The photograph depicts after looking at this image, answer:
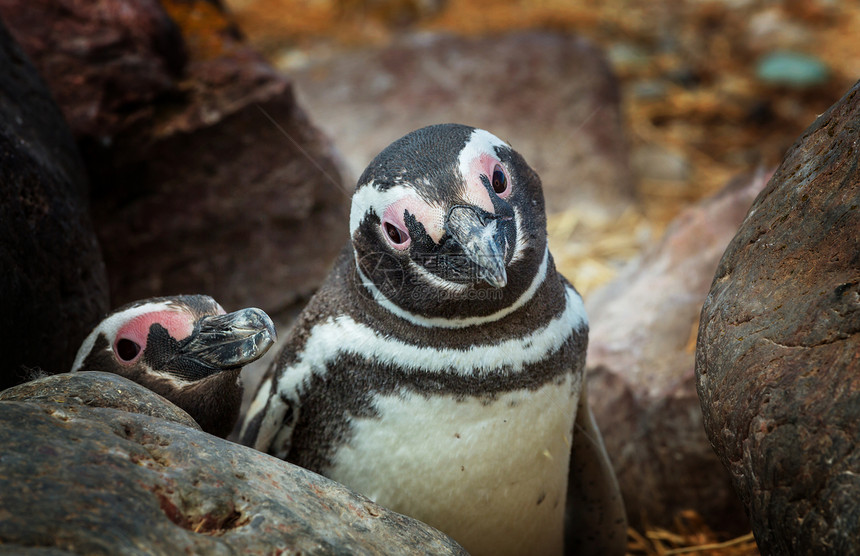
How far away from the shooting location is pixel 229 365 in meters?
2.12

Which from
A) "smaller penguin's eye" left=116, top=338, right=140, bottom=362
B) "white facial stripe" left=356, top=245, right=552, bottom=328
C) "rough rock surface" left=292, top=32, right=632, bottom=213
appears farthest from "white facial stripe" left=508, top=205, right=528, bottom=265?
"rough rock surface" left=292, top=32, right=632, bottom=213

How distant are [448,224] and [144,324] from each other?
95 cm

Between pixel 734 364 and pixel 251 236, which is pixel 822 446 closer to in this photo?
pixel 734 364

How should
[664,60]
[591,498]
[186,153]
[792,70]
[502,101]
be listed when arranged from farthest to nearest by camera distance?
[664,60] → [792,70] → [502,101] → [186,153] → [591,498]

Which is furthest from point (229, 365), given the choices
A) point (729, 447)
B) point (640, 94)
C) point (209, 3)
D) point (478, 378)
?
point (640, 94)

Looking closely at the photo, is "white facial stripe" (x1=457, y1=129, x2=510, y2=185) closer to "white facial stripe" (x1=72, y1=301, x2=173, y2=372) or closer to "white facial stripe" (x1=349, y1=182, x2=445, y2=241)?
"white facial stripe" (x1=349, y1=182, x2=445, y2=241)

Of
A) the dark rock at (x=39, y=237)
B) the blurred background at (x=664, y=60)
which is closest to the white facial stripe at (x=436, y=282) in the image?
the dark rock at (x=39, y=237)

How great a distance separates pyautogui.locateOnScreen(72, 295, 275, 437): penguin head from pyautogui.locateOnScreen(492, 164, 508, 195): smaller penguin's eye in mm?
672

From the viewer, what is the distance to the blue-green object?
22.3 ft

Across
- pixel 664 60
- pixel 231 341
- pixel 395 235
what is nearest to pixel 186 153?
pixel 231 341

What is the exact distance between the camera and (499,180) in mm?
2055

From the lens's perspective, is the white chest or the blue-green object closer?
the white chest

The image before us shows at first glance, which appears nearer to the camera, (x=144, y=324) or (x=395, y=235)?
(x=395, y=235)

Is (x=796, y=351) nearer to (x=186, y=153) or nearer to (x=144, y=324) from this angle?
(x=144, y=324)
